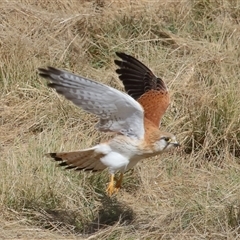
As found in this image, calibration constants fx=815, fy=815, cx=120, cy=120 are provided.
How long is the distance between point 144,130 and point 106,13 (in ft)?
8.65

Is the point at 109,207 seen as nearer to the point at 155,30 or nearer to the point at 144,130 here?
the point at 144,130

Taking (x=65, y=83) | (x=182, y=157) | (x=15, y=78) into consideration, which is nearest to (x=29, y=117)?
(x=15, y=78)

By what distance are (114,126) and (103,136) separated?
0.81m

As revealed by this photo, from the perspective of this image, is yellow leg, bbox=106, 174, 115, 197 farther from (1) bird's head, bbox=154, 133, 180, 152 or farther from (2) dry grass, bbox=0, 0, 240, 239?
(1) bird's head, bbox=154, 133, 180, 152

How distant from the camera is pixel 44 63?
287 inches

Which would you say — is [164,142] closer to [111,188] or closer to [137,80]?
[111,188]

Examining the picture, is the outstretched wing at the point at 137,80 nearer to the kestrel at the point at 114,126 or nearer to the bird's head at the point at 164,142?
the kestrel at the point at 114,126

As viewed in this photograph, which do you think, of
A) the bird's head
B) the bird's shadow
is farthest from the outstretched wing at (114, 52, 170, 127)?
the bird's shadow

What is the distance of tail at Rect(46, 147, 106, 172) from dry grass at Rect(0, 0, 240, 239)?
13 centimetres

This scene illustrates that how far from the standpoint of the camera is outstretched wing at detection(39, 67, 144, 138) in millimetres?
5087

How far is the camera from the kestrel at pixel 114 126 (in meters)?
5.13

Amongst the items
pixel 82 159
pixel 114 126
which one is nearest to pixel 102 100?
pixel 114 126

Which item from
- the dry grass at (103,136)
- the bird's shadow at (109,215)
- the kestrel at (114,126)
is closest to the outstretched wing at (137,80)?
the kestrel at (114,126)

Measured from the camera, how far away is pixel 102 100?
17.2 feet
